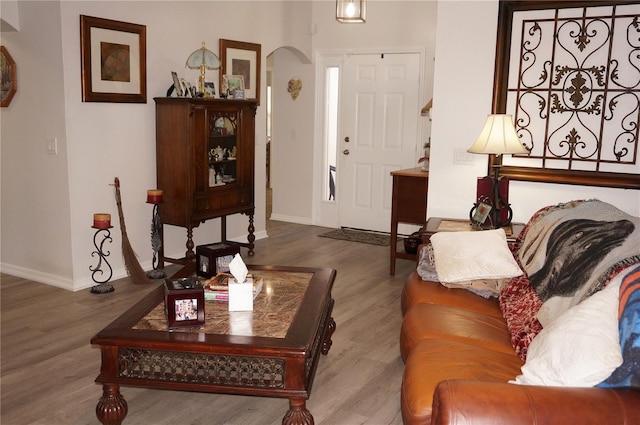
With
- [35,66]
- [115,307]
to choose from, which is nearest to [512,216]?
[115,307]

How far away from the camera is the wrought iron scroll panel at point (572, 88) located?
3684mm

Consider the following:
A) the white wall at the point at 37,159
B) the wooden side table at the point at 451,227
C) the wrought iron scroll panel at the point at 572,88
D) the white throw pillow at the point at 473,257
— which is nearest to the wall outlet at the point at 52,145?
the white wall at the point at 37,159

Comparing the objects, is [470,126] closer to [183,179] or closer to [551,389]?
[183,179]

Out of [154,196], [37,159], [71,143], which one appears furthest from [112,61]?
[154,196]

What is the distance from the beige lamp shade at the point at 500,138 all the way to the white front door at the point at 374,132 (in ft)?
8.11

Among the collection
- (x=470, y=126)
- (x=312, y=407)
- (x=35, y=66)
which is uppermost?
(x=35, y=66)

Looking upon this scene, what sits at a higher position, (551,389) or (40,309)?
(551,389)

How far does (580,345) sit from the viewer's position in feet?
5.69

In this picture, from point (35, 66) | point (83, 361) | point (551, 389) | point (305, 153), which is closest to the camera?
point (551, 389)

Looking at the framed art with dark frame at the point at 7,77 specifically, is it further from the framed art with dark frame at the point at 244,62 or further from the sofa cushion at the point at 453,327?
the sofa cushion at the point at 453,327

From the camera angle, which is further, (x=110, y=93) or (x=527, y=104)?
(x=110, y=93)

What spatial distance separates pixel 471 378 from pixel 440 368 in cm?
12

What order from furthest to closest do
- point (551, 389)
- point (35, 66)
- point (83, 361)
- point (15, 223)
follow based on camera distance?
point (15, 223)
point (35, 66)
point (83, 361)
point (551, 389)

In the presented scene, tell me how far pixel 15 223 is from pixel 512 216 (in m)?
3.78
